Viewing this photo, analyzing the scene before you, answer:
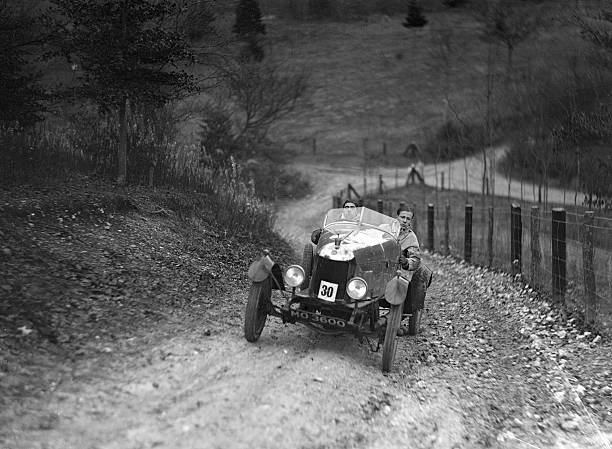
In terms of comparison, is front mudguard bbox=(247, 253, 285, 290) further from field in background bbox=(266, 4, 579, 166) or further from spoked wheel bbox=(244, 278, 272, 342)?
field in background bbox=(266, 4, 579, 166)

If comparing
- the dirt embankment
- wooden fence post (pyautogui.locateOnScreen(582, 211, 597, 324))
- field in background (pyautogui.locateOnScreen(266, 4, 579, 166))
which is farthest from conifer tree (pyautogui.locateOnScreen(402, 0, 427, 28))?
the dirt embankment

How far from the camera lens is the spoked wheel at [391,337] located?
6.36 metres

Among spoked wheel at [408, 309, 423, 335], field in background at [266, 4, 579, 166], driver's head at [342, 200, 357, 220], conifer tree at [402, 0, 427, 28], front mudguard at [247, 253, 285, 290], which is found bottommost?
field in background at [266, 4, 579, 166]

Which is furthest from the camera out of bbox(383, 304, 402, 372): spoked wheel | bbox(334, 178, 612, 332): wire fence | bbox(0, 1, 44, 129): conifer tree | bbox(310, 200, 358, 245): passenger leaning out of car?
bbox(0, 1, 44, 129): conifer tree

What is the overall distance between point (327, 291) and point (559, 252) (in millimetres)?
4364

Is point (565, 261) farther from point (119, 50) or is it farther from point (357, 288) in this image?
point (119, 50)

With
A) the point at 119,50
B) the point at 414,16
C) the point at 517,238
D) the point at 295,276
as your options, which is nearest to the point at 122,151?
the point at 119,50

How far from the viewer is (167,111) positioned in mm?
17047

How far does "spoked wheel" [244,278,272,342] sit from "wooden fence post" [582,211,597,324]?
4316 millimetres

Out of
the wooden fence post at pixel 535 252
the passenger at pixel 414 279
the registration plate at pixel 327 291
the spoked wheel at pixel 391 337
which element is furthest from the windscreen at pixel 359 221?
the wooden fence post at pixel 535 252

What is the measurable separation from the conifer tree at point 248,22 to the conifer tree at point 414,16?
30.9m

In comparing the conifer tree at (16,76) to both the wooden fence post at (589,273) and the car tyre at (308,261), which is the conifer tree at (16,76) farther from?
the wooden fence post at (589,273)

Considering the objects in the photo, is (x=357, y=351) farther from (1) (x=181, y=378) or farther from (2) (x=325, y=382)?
(1) (x=181, y=378)

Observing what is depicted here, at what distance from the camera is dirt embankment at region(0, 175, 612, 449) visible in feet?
14.8
